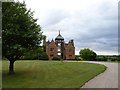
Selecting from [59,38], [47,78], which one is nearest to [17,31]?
[47,78]

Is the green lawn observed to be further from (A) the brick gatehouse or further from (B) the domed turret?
(A) the brick gatehouse

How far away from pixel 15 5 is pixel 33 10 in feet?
7.48

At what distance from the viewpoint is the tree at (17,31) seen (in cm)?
1160

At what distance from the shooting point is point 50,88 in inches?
320

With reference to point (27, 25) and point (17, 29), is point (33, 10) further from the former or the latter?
point (17, 29)

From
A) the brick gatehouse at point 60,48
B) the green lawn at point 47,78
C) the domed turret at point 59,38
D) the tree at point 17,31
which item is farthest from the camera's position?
the brick gatehouse at point 60,48

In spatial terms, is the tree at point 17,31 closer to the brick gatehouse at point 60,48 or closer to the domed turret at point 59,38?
the domed turret at point 59,38

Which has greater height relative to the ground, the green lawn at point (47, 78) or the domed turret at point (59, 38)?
the domed turret at point (59, 38)

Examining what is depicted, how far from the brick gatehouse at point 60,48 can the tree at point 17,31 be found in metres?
39.7

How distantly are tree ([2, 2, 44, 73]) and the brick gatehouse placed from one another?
1563 inches

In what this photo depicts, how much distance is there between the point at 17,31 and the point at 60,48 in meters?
43.9

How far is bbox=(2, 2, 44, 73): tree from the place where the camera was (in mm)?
11602

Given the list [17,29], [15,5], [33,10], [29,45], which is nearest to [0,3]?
[15,5]

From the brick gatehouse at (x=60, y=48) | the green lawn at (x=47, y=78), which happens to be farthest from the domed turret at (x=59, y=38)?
the green lawn at (x=47, y=78)
